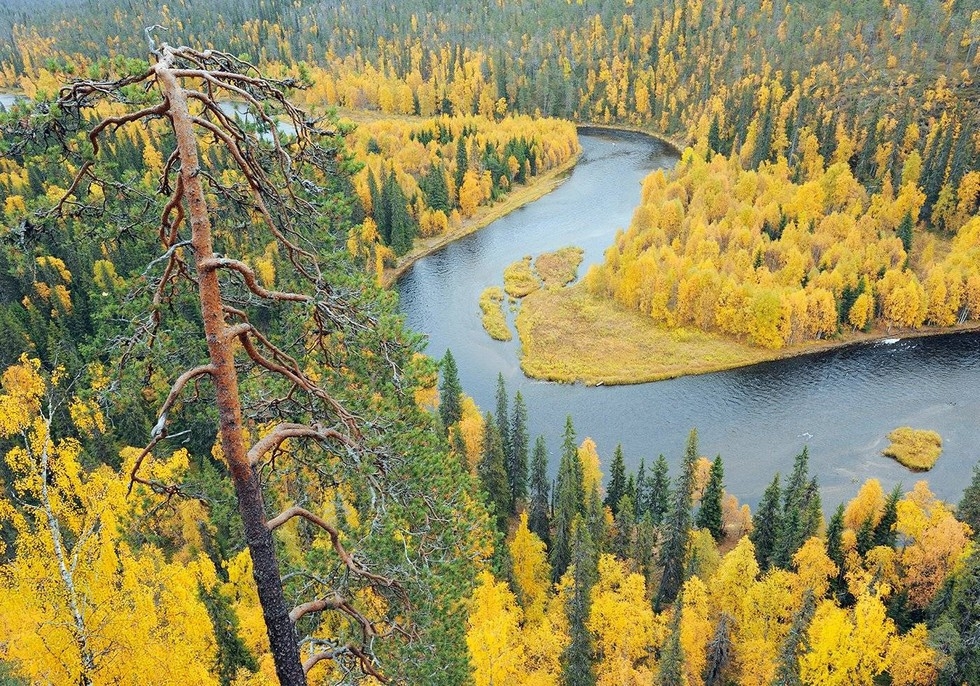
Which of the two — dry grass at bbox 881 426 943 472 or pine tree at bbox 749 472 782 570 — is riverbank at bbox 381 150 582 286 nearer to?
pine tree at bbox 749 472 782 570

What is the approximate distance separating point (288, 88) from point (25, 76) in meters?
241

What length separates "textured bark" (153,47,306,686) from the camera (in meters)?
5.73

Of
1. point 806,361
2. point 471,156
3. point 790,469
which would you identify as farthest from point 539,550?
point 471,156

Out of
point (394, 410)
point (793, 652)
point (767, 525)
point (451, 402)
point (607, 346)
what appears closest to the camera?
point (394, 410)

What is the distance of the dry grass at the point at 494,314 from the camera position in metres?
70.0

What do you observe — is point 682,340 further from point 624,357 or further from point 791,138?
point 791,138

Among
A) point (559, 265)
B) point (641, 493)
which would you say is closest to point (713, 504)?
point (641, 493)

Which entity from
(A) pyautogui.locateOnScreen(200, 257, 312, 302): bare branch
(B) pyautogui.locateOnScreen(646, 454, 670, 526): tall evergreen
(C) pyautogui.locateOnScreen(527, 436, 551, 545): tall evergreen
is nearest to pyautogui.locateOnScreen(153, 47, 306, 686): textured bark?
(A) pyautogui.locateOnScreen(200, 257, 312, 302): bare branch

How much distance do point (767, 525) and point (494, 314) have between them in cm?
3977

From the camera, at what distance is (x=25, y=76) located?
194750mm

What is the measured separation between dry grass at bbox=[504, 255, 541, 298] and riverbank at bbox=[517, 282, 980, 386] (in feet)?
7.44

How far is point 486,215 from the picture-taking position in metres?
104

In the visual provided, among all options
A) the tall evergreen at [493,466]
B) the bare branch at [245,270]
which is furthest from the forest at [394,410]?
the tall evergreen at [493,466]

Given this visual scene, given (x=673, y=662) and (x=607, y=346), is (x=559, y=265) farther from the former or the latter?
(x=673, y=662)
